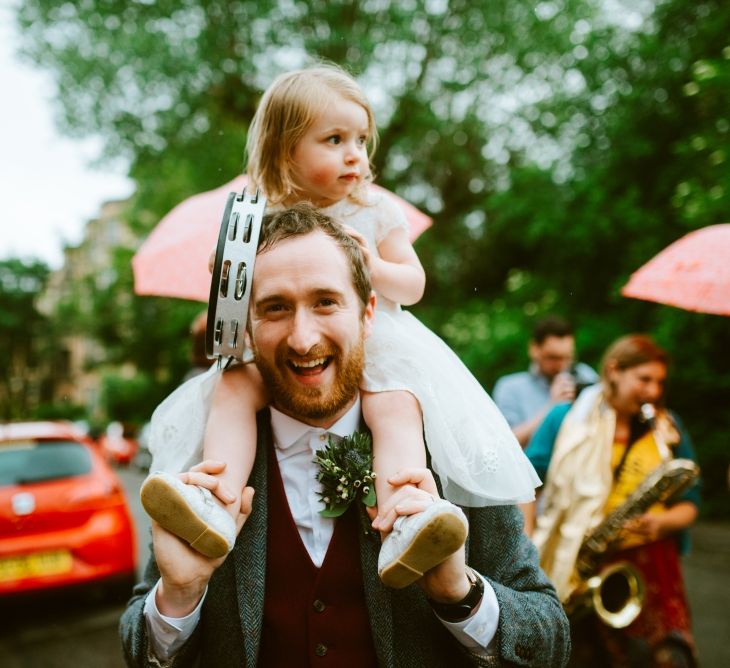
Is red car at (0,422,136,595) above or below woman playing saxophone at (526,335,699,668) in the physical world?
below

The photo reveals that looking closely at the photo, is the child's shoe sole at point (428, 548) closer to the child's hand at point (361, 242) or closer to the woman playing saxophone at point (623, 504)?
the child's hand at point (361, 242)

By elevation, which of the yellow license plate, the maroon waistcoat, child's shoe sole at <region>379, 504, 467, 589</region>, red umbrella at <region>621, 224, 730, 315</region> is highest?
red umbrella at <region>621, 224, 730, 315</region>

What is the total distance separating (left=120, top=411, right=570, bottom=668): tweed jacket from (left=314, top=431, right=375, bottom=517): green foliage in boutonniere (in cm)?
10

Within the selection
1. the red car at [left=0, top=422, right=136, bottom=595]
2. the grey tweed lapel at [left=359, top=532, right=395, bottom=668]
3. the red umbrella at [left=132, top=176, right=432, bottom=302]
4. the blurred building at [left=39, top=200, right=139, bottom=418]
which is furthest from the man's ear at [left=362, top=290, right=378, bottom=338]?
the blurred building at [left=39, top=200, right=139, bottom=418]

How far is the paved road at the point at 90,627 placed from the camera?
5113 mm

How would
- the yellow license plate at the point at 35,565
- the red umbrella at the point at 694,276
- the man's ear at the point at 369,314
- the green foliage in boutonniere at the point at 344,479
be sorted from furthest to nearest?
the yellow license plate at the point at 35,565 < the red umbrella at the point at 694,276 < the man's ear at the point at 369,314 < the green foliage in boutonniere at the point at 344,479

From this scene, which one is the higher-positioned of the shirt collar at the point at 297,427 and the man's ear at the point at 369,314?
the man's ear at the point at 369,314

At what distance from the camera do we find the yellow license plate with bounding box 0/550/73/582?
5.39 meters

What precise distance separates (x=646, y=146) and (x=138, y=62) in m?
8.43

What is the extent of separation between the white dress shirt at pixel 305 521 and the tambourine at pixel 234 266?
0.38m

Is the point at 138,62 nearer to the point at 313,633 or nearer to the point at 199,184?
the point at 199,184

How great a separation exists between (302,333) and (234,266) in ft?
0.74

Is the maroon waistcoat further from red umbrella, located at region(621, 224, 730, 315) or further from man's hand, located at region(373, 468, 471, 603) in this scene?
red umbrella, located at region(621, 224, 730, 315)

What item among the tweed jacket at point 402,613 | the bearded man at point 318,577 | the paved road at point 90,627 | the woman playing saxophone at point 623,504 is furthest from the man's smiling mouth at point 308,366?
the paved road at point 90,627
